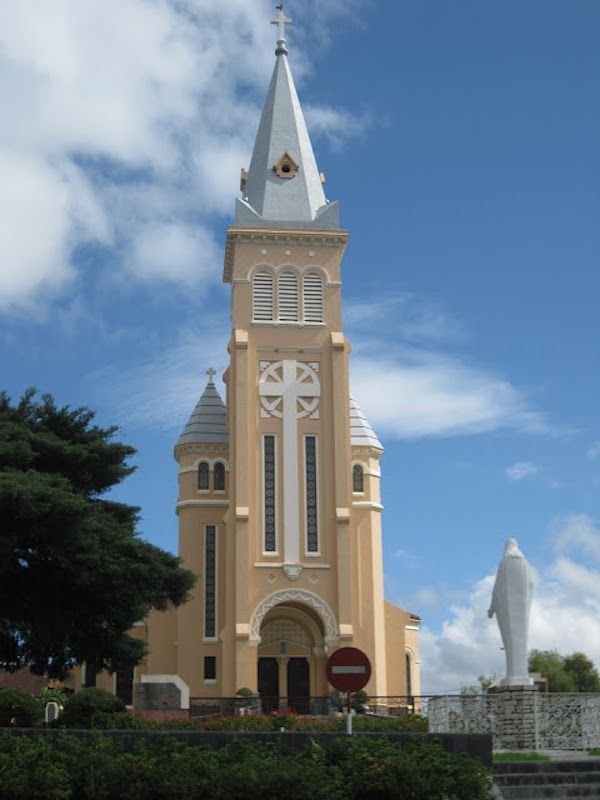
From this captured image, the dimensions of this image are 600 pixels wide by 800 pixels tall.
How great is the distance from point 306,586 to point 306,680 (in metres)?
3.67

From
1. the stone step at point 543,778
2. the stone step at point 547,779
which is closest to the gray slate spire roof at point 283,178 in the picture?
the stone step at point 547,779

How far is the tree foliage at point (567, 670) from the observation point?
62938 millimetres

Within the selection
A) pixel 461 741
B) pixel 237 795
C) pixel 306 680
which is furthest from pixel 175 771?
pixel 306 680

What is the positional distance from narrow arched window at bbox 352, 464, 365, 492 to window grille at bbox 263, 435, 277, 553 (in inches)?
174

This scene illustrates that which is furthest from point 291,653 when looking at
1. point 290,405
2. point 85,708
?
point 85,708

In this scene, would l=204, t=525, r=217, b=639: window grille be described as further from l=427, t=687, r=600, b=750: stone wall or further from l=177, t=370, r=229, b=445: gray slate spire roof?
l=427, t=687, r=600, b=750: stone wall

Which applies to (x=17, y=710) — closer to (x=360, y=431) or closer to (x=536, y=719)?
(x=536, y=719)

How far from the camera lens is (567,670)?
2699 inches

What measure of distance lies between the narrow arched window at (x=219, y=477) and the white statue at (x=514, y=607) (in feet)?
71.4

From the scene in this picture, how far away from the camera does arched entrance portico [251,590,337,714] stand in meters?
37.7

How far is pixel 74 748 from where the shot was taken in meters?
13.0

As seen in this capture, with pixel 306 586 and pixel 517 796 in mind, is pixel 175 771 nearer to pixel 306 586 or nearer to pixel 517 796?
pixel 517 796

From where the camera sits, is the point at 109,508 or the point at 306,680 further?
the point at 306,680

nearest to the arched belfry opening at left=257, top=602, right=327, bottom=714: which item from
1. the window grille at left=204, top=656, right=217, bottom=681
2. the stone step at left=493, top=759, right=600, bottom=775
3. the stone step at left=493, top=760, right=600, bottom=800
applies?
the window grille at left=204, top=656, right=217, bottom=681
